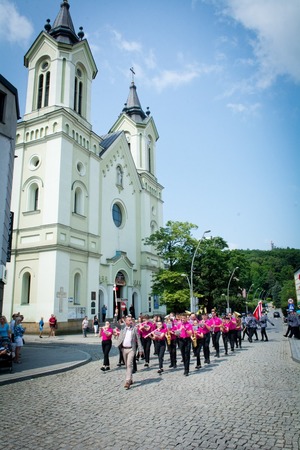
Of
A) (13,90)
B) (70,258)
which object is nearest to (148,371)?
(13,90)

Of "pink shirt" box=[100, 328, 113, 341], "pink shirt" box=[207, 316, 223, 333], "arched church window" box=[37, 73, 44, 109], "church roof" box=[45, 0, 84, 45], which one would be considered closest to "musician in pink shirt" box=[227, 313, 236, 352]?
"pink shirt" box=[207, 316, 223, 333]

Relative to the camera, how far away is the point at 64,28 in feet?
107

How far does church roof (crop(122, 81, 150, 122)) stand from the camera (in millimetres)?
45969

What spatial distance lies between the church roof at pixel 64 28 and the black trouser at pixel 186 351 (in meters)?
30.5

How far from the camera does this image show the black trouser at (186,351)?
10211mm

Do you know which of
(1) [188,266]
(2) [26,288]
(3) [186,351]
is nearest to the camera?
(3) [186,351]

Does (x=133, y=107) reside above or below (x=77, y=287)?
above

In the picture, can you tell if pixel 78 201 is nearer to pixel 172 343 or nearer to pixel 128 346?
pixel 172 343

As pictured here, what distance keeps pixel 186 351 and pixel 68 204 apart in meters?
20.0

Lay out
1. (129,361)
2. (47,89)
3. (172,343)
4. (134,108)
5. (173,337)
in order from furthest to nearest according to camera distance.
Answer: (134,108), (47,89), (173,337), (172,343), (129,361)

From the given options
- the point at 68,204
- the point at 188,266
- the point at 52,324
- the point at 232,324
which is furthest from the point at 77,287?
the point at 232,324

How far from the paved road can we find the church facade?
1643 cm

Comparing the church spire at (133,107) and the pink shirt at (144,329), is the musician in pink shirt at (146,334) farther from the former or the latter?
the church spire at (133,107)

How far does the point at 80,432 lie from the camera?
17.6 feet
